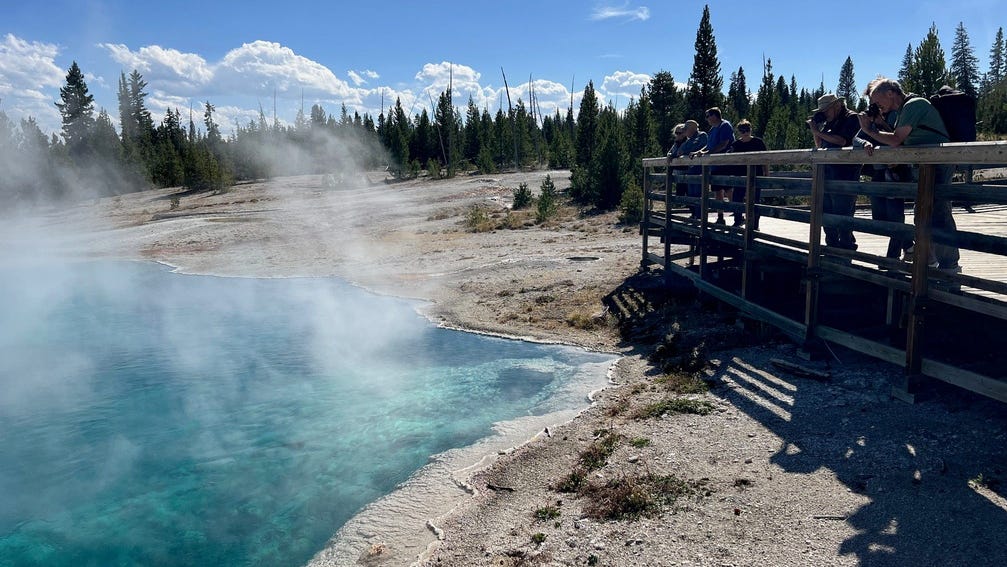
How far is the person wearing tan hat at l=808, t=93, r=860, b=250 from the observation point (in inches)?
324

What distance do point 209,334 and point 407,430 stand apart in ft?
24.2

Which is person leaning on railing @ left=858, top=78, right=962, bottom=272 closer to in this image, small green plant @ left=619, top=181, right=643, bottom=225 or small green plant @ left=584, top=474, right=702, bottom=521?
small green plant @ left=584, top=474, right=702, bottom=521

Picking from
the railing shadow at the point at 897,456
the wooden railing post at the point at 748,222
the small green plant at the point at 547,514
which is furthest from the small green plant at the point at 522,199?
the small green plant at the point at 547,514

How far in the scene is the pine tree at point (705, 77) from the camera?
160 feet

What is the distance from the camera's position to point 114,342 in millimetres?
14398

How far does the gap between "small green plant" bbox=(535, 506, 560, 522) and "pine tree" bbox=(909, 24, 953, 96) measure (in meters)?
27.5

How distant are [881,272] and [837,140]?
1831 millimetres

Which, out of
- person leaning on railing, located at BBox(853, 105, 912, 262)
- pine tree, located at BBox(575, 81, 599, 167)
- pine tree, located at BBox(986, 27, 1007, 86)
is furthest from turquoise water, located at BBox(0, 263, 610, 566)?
pine tree, located at BBox(986, 27, 1007, 86)

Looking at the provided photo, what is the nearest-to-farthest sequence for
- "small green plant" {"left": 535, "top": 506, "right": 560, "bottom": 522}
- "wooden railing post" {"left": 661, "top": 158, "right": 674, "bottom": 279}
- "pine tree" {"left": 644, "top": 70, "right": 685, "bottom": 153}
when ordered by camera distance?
"small green plant" {"left": 535, "top": 506, "right": 560, "bottom": 522}, "wooden railing post" {"left": 661, "top": 158, "right": 674, "bottom": 279}, "pine tree" {"left": 644, "top": 70, "right": 685, "bottom": 153}

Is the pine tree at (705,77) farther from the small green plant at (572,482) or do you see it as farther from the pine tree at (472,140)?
the small green plant at (572,482)

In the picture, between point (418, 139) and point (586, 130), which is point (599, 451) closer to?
point (586, 130)

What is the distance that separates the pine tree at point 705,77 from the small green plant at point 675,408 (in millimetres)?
43335

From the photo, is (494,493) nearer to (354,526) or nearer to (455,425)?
(354,526)

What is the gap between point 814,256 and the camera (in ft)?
26.9
